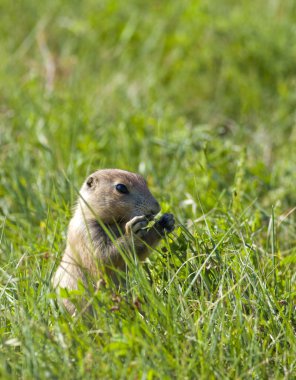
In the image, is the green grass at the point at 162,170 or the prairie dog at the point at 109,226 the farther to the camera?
the prairie dog at the point at 109,226

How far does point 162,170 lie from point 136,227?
2227 mm

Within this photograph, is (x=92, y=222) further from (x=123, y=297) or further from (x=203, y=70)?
(x=203, y=70)

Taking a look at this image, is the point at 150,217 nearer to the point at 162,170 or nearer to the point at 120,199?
the point at 120,199

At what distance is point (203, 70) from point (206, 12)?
616 mm

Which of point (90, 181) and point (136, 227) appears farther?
point (90, 181)

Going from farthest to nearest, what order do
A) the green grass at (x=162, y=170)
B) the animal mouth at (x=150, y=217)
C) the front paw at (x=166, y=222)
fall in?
1. the animal mouth at (x=150, y=217)
2. the front paw at (x=166, y=222)
3. the green grass at (x=162, y=170)

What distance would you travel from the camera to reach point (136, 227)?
423 centimetres

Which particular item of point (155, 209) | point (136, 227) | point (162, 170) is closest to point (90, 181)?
point (155, 209)

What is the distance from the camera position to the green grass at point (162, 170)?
3.57 metres

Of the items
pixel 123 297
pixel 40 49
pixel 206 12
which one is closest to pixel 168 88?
pixel 206 12

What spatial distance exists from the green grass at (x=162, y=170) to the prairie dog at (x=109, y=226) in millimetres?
124

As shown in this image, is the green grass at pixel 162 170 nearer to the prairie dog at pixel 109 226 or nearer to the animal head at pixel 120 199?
the prairie dog at pixel 109 226

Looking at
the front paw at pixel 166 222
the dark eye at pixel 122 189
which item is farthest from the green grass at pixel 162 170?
the dark eye at pixel 122 189

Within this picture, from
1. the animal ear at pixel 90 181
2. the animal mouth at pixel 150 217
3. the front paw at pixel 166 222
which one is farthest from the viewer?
the animal ear at pixel 90 181
